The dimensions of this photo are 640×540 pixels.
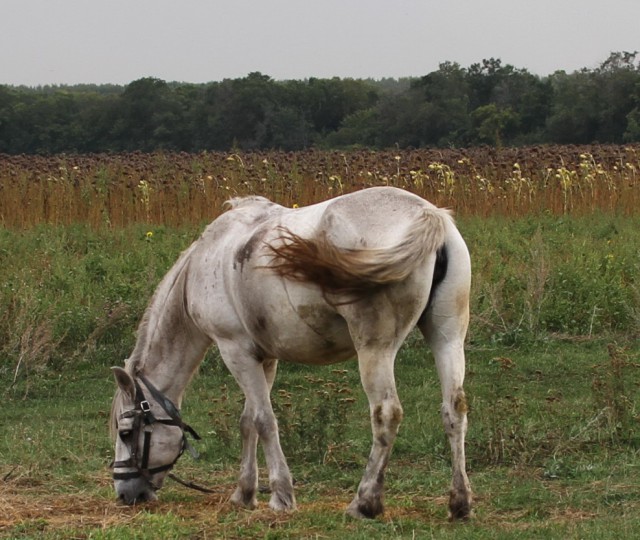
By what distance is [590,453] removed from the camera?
7359 millimetres

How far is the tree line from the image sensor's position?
32.2m

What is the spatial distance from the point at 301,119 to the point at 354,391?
2433cm

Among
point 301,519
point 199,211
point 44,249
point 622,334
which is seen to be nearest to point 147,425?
point 301,519

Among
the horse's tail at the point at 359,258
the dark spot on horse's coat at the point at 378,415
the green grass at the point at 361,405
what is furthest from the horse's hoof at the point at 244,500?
the horse's tail at the point at 359,258

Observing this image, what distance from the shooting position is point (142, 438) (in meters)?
6.29

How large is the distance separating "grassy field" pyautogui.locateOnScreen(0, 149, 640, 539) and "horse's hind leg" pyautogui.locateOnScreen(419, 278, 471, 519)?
175 millimetres

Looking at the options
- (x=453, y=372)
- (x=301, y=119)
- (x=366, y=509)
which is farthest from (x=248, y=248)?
(x=301, y=119)

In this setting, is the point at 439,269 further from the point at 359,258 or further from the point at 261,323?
the point at 261,323

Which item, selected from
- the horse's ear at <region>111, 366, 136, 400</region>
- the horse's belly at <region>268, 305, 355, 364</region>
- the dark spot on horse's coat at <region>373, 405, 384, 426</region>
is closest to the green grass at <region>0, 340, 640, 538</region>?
the dark spot on horse's coat at <region>373, 405, 384, 426</region>

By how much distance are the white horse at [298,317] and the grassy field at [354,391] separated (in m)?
0.32

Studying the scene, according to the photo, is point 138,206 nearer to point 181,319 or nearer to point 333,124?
point 181,319

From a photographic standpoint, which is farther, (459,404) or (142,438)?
(142,438)

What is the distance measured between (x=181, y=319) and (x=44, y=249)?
7.35 m

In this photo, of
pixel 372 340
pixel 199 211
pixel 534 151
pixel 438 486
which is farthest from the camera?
pixel 534 151
